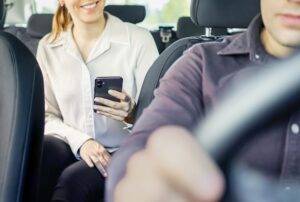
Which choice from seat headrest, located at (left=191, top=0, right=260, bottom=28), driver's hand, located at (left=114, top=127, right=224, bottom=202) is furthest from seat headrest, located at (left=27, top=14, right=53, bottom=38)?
driver's hand, located at (left=114, top=127, right=224, bottom=202)

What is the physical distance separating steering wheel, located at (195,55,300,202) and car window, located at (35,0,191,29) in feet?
9.24

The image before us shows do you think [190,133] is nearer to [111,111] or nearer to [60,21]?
[111,111]

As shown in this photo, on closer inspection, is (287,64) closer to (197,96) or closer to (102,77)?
(197,96)

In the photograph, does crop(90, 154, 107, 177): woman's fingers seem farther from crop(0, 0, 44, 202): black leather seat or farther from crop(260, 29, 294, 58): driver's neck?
crop(260, 29, 294, 58): driver's neck

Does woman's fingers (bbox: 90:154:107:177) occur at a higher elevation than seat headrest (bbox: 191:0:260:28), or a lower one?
lower

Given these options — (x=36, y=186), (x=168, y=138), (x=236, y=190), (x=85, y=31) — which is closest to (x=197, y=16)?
(x=85, y=31)

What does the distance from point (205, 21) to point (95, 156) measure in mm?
524

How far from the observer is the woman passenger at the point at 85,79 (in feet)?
6.01

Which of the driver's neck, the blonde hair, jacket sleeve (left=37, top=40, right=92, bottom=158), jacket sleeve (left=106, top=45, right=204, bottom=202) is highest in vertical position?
the driver's neck

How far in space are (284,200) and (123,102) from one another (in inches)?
37.4

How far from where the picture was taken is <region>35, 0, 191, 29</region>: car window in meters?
3.61

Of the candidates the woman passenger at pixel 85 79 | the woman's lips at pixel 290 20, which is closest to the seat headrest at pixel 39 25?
the woman passenger at pixel 85 79

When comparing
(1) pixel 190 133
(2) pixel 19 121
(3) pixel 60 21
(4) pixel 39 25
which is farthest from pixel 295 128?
(4) pixel 39 25

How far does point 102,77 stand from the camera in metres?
1.77
